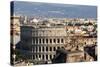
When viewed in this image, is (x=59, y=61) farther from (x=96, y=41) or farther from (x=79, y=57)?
(x=96, y=41)

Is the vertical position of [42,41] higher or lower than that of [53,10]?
lower

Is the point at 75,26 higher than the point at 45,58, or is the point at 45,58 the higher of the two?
the point at 75,26

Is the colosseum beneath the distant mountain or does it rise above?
beneath

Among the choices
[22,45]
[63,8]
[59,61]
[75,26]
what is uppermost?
[63,8]

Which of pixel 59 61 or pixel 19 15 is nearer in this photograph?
pixel 19 15

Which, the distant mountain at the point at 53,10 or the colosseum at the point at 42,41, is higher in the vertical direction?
the distant mountain at the point at 53,10
